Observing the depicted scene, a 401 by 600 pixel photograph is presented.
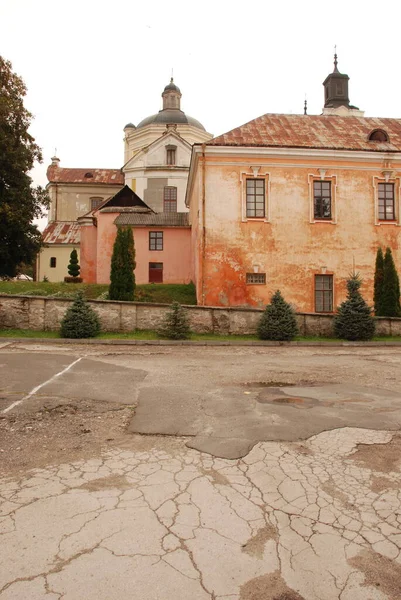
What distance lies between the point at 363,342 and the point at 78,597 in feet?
54.1

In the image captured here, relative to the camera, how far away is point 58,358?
11523 mm

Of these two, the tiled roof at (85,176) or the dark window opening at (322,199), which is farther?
the tiled roof at (85,176)

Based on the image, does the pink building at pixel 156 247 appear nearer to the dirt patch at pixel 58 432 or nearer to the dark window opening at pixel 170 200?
the dark window opening at pixel 170 200

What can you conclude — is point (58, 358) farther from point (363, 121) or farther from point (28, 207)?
point (363, 121)

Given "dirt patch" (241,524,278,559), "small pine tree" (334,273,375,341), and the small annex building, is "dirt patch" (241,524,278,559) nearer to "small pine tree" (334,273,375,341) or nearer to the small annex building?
"small pine tree" (334,273,375,341)

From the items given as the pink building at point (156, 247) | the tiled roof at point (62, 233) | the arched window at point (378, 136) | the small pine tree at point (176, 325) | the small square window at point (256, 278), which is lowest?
the small pine tree at point (176, 325)

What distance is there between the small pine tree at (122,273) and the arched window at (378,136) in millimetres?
14590

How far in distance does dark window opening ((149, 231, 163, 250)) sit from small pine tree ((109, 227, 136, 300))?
6.38m

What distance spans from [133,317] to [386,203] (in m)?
15.3

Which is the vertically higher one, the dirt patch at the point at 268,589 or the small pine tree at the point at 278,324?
the small pine tree at the point at 278,324

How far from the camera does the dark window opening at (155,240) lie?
27.8 meters

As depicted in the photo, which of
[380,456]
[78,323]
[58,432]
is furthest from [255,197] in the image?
[380,456]

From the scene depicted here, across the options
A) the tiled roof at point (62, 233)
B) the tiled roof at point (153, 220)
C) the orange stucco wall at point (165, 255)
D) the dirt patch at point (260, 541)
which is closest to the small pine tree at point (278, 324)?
the orange stucco wall at point (165, 255)

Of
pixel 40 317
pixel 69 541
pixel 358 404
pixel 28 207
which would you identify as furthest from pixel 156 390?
pixel 28 207
